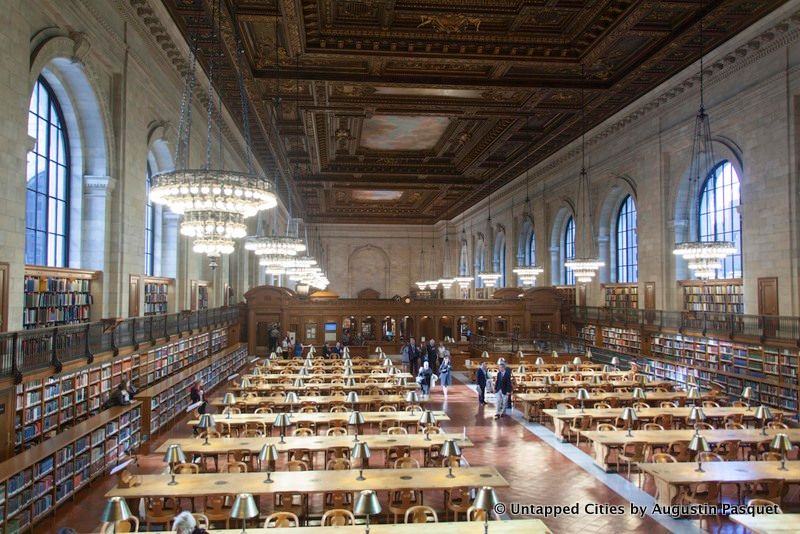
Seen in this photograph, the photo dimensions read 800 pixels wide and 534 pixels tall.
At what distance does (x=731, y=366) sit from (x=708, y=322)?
4.21 ft

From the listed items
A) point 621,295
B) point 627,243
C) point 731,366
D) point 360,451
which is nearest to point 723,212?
point 731,366

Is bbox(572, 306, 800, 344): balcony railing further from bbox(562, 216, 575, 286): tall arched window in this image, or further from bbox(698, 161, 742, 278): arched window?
bbox(562, 216, 575, 286): tall arched window

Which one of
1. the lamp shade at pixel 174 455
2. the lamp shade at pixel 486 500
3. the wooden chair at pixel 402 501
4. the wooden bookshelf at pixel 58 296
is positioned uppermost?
the wooden bookshelf at pixel 58 296

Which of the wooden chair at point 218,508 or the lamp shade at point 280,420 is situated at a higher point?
the lamp shade at point 280,420

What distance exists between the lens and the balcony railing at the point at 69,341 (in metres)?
7.43

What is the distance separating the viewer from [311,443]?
8.70 meters

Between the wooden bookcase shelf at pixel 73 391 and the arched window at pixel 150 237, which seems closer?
the wooden bookcase shelf at pixel 73 391

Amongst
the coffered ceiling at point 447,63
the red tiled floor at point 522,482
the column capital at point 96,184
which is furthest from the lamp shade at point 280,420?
the coffered ceiling at point 447,63

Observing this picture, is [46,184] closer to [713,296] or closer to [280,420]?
[280,420]

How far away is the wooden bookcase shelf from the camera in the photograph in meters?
8.21

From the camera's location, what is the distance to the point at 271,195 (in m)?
8.02

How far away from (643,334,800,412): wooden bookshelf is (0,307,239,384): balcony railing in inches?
507

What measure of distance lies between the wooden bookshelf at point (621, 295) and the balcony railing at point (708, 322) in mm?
625

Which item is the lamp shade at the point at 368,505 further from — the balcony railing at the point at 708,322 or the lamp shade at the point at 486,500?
the balcony railing at the point at 708,322
